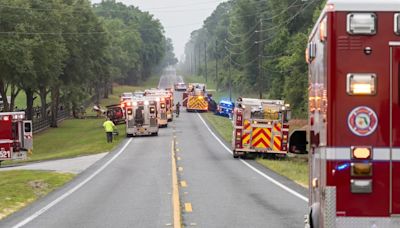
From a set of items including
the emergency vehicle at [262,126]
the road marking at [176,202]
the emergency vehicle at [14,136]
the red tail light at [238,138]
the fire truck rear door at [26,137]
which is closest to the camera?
the road marking at [176,202]

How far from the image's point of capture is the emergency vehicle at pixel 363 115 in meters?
6.96

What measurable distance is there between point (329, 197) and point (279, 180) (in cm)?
1760

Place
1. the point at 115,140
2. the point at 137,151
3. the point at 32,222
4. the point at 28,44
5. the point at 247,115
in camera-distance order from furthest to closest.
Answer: the point at 28,44 < the point at 115,140 < the point at 137,151 < the point at 247,115 < the point at 32,222

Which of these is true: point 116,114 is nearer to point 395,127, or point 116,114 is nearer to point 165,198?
point 165,198

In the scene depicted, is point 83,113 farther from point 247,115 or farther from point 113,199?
point 113,199

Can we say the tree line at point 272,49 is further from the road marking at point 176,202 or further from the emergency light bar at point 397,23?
the emergency light bar at point 397,23

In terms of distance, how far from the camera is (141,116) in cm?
5384

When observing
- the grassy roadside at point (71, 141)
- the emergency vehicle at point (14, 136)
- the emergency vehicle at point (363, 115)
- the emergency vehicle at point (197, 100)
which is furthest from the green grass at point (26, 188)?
the emergency vehicle at point (197, 100)

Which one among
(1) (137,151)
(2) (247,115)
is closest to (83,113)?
(1) (137,151)

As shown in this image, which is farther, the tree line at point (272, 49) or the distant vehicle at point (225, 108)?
the distant vehicle at point (225, 108)

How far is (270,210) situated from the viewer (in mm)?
16188

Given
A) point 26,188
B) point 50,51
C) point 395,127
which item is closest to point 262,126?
point 26,188

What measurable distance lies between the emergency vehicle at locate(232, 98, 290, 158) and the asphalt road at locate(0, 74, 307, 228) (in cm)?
117

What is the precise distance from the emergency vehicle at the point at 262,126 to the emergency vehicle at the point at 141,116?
19.7m
